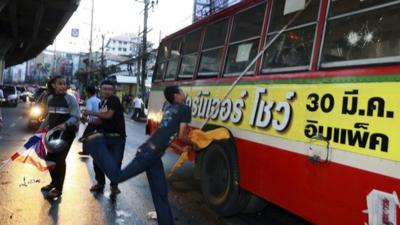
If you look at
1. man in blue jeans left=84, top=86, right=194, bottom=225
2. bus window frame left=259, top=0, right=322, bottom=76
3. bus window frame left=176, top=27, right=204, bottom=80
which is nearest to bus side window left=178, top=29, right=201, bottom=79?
bus window frame left=176, top=27, right=204, bottom=80

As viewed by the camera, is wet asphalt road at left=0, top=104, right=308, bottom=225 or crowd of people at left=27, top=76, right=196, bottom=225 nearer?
crowd of people at left=27, top=76, right=196, bottom=225

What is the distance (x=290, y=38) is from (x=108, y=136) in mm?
3342

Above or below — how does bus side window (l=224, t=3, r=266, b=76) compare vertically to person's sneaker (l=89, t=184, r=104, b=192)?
above

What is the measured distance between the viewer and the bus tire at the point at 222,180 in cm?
648

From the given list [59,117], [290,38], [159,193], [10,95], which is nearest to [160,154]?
[159,193]

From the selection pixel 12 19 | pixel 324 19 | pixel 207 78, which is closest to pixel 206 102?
pixel 207 78

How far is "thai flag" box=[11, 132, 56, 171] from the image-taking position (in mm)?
7520

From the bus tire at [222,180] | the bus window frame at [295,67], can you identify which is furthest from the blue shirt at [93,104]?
the bus window frame at [295,67]

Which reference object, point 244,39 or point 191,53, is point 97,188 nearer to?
point 191,53

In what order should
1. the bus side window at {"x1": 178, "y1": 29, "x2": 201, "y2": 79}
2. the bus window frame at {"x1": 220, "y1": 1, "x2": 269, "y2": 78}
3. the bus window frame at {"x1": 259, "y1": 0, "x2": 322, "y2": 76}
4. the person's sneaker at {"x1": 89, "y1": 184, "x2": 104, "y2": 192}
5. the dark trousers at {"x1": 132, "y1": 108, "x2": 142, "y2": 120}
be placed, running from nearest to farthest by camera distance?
the bus window frame at {"x1": 259, "y1": 0, "x2": 322, "y2": 76} → the bus window frame at {"x1": 220, "y1": 1, "x2": 269, "y2": 78} → the person's sneaker at {"x1": 89, "y1": 184, "x2": 104, "y2": 192} → the bus side window at {"x1": 178, "y1": 29, "x2": 201, "y2": 79} → the dark trousers at {"x1": 132, "y1": 108, "x2": 142, "y2": 120}

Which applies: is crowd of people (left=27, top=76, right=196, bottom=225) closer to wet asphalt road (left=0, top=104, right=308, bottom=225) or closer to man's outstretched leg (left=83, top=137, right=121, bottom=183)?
man's outstretched leg (left=83, top=137, right=121, bottom=183)

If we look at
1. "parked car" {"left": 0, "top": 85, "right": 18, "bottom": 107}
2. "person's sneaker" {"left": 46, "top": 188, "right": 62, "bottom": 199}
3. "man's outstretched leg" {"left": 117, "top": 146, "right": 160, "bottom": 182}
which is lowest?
"parked car" {"left": 0, "top": 85, "right": 18, "bottom": 107}

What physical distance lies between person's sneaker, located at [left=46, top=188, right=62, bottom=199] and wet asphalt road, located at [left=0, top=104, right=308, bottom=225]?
0.10 m

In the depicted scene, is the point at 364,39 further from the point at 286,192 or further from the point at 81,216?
the point at 81,216
